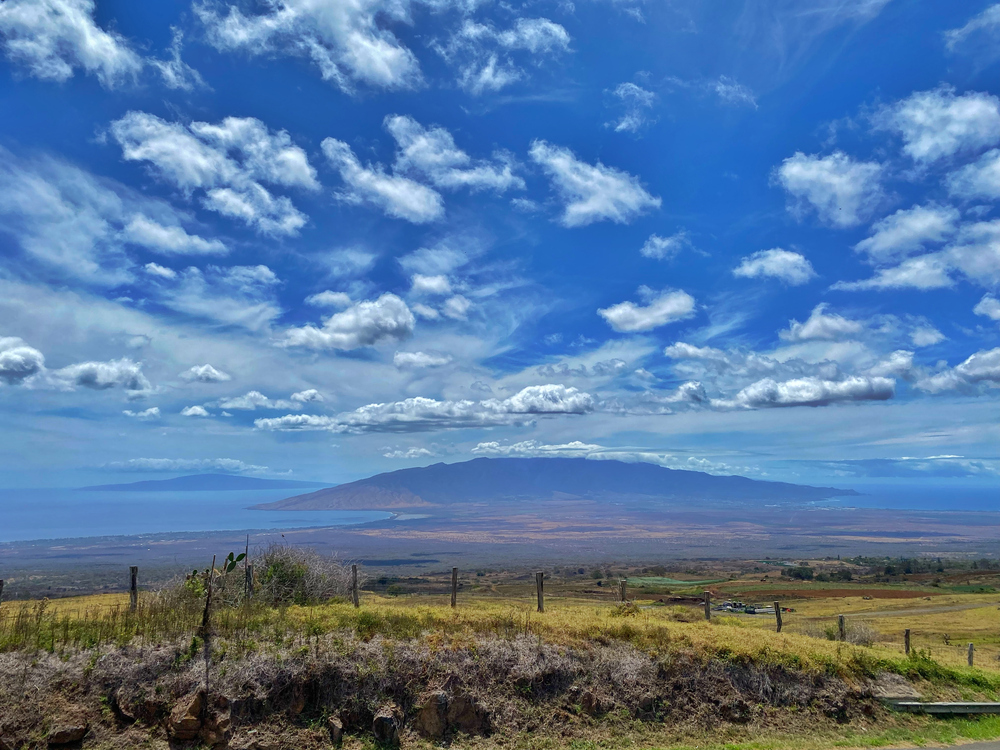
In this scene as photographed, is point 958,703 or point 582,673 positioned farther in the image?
point 958,703

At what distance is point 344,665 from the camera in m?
14.9

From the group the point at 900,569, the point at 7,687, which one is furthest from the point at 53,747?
the point at 900,569

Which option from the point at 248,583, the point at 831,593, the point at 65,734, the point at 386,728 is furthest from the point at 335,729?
the point at 831,593

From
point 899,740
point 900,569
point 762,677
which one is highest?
point 762,677

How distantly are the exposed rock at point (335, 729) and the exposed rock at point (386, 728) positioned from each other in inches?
28.7

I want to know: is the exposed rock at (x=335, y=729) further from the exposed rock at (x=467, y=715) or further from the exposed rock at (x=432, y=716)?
the exposed rock at (x=467, y=715)

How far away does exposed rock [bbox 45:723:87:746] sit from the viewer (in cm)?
1285

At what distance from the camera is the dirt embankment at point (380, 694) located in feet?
43.9

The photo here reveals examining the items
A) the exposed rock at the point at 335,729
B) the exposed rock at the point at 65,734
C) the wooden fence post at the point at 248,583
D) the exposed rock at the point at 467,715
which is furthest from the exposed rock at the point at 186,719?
the wooden fence post at the point at 248,583

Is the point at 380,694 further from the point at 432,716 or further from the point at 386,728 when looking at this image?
the point at 432,716

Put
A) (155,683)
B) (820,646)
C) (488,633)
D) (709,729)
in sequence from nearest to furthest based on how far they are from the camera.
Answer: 1. (155,683)
2. (709,729)
3. (488,633)
4. (820,646)

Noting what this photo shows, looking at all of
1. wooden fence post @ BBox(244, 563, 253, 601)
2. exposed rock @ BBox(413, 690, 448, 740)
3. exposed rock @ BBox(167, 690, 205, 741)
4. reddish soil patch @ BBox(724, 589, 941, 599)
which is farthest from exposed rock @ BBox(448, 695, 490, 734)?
reddish soil patch @ BBox(724, 589, 941, 599)

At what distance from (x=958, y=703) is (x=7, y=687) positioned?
24.9 meters

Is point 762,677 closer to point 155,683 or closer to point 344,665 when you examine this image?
point 344,665
